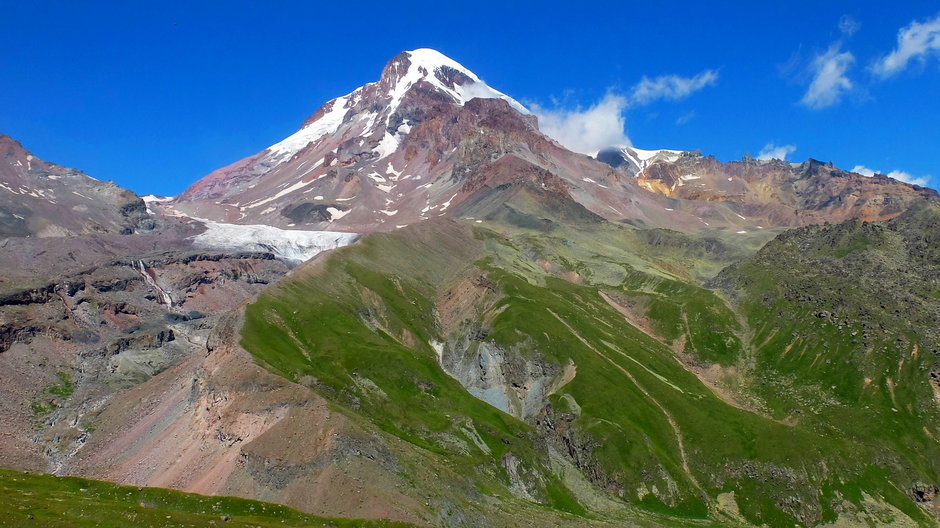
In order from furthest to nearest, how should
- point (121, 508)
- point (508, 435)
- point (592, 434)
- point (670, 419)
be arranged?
point (670, 419), point (592, 434), point (508, 435), point (121, 508)

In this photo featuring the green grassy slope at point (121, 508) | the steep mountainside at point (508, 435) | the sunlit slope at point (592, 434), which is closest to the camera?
the green grassy slope at point (121, 508)

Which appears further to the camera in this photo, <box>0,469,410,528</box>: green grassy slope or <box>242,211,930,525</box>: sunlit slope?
<box>242,211,930,525</box>: sunlit slope

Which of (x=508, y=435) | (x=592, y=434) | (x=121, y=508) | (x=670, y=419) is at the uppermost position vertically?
(x=670, y=419)

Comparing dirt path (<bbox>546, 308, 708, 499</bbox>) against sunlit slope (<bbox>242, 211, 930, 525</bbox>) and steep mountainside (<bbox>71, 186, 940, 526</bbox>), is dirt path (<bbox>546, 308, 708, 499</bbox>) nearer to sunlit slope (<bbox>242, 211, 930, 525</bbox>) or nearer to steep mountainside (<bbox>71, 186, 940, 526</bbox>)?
sunlit slope (<bbox>242, 211, 930, 525</bbox>)

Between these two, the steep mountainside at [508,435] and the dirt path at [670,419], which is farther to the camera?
the dirt path at [670,419]

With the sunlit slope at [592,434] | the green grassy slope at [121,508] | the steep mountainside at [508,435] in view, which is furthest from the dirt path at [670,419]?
the green grassy slope at [121,508]

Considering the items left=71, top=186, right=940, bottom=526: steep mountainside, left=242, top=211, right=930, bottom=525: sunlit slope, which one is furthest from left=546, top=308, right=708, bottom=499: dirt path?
left=71, top=186, right=940, bottom=526: steep mountainside

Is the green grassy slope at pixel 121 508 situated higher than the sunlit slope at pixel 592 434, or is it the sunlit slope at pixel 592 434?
the sunlit slope at pixel 592 434

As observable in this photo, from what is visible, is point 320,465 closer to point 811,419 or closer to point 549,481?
point 549,481

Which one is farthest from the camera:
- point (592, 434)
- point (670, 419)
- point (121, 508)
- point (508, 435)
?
point (670, 419)

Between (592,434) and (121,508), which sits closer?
(121,508)

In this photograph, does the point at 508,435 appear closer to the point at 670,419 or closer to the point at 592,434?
the point at 592,434

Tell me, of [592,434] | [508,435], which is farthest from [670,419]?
[508,435]

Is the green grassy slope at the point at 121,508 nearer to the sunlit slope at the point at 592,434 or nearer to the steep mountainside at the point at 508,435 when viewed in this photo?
the steep mountainside at the point at 508,435
